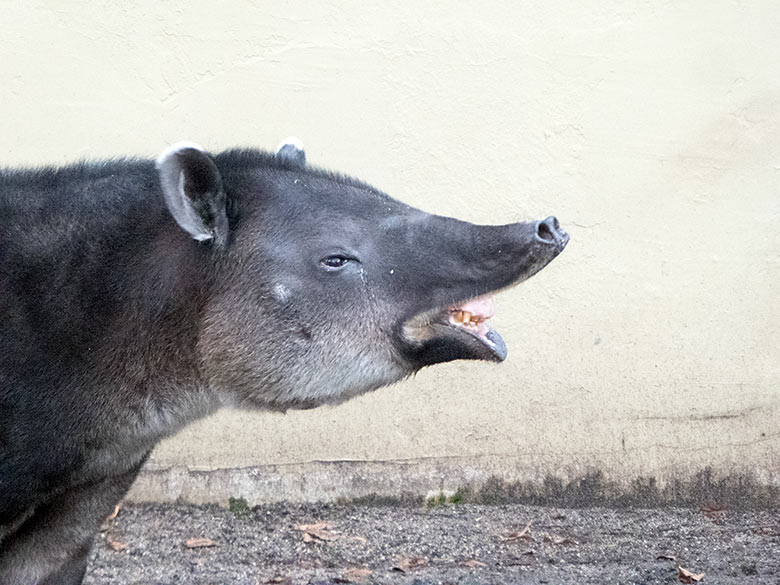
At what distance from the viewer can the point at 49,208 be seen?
11.7ft

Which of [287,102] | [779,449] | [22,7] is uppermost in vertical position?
[22,7]

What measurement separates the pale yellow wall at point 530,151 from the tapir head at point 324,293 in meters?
2.28

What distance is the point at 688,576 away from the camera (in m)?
4.91

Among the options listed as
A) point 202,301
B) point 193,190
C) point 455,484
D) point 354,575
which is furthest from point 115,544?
point 193,190

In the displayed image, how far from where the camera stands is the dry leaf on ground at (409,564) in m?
5.16

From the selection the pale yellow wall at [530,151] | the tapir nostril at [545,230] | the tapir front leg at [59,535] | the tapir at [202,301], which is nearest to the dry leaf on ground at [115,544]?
the pale yellow wall at [530,151]

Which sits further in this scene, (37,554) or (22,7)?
(22,7)

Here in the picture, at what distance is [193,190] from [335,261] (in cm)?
56

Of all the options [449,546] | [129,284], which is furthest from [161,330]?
[449,546]

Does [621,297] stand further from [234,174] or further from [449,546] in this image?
[234,174]

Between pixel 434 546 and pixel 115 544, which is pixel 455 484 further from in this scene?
pixel 115 544

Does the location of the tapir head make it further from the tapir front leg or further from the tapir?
the tapir front leg

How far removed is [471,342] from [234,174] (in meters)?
1.08

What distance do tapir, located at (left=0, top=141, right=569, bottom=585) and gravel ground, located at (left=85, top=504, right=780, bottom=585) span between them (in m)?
1.78
